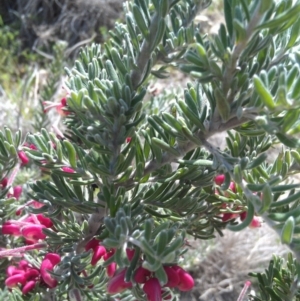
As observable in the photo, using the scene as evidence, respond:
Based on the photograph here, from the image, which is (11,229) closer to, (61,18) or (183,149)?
(183,149)

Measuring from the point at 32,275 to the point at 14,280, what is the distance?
4cm

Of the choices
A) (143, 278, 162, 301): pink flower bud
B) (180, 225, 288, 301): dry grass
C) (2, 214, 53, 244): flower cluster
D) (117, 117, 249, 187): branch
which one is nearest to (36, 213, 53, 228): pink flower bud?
(2, 214, 53, 244): flower cluster

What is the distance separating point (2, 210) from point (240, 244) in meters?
1.67

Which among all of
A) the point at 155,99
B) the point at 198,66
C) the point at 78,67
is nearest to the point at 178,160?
the point at 198,66

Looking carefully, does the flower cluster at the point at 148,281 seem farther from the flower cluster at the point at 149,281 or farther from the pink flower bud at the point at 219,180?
the pink flower bud at the point at 219,180

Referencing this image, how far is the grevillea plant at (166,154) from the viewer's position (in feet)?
1.64

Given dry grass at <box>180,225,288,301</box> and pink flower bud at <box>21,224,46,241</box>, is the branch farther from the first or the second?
dry grass at <box>180,225,288,301</box>

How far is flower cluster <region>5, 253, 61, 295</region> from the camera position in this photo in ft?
2.51

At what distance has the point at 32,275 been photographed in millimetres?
843

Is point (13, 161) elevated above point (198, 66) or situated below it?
below

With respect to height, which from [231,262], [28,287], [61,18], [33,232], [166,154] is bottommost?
[231,262]

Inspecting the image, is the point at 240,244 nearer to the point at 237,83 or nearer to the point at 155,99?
the point at 155,99

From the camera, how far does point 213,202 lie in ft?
2.62

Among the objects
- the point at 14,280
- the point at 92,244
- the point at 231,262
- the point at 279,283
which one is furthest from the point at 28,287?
the point at 231,262
